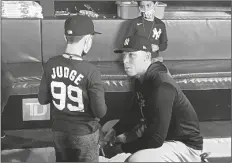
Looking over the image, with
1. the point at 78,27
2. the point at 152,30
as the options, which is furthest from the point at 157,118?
the point at 152,30

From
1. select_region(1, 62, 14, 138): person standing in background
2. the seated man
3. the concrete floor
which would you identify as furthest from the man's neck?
select_region(1, 62, 14, 138): person standing in background

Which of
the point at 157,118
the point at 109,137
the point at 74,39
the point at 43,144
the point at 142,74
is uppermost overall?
the point at 74,39

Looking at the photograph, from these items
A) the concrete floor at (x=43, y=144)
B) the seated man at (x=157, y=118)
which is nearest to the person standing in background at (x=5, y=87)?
the concrete floor at (x=43, y=144)

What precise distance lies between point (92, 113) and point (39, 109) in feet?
2.04

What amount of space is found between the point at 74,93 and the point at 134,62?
0.25 metres

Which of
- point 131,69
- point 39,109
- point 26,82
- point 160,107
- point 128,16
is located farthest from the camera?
point 128,16

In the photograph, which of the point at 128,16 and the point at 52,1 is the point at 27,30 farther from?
the point at 128,16

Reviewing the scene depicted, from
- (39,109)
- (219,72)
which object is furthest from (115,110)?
(219,72)

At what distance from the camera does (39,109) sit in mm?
1979

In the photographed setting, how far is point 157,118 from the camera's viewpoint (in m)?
1.36

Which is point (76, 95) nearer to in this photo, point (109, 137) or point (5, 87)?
point (109, 137)

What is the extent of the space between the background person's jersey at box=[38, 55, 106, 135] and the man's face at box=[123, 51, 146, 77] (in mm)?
133

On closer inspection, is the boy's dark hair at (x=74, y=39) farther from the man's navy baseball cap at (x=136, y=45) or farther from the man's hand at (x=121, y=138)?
the man's hand at (x=121, y=138)

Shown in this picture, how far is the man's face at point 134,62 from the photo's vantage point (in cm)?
146
